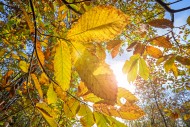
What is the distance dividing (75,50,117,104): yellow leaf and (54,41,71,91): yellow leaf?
41 millimetres

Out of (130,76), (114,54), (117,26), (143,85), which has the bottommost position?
(117,26)

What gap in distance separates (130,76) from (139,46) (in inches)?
7.8

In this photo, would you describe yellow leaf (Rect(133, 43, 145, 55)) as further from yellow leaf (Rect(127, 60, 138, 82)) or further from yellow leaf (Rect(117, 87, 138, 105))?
yellow leaf (Rect(117, 87, 138, 105))

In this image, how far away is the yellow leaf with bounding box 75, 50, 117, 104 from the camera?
297 mm

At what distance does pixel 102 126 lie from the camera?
49 centimetres

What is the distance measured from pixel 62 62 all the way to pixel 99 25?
11cm

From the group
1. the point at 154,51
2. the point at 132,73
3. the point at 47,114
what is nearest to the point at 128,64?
the point at 132,73

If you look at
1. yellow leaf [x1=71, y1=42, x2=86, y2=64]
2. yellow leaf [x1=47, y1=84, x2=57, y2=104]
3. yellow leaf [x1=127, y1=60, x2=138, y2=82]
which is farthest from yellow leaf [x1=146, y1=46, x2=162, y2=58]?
yellow leaf [x1=71, y1=42, x2=86, y2=64]

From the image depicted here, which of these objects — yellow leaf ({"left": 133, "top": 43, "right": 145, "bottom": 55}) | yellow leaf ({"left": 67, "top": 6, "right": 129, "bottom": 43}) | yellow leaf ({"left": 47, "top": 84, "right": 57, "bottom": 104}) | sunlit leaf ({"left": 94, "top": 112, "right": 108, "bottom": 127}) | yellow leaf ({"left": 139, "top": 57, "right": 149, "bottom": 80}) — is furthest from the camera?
yellow leaf ({"left": 133, "top": 43, "right": 145, "bottom": 55})

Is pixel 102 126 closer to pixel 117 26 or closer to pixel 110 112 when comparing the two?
pixel 110 112

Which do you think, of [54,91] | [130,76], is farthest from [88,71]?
[130,76]

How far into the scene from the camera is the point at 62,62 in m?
0.36

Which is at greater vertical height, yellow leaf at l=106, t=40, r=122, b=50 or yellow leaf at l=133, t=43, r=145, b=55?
yellow leaf at l=106, t=40, r=122, b=50

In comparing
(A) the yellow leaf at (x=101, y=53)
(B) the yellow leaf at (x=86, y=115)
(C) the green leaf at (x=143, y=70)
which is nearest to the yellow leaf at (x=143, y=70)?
(C) the green leaf at (x=143, y=70)
